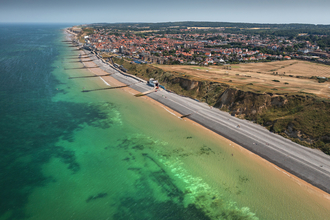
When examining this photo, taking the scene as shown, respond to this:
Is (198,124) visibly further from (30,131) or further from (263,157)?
(30,131)

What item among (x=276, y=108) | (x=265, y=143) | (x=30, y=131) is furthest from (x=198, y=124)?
(x=30, y=131)

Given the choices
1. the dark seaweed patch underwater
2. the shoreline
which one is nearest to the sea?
the dark seaweed patch underwater

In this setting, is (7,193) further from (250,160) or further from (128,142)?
(250,160)

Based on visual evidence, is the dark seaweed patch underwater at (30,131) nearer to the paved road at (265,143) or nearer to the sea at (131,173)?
the sea at (131,173)

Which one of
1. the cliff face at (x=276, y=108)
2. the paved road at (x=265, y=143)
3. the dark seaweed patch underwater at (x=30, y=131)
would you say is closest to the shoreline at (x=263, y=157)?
the paved road at (x=265, y=143)

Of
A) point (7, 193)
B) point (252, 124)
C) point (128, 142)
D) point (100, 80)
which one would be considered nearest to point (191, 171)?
point (128, 142)

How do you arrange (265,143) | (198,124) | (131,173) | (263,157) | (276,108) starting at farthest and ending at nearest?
(198,124) < (276,108) < (265,143) < (263,157) < (131,173)

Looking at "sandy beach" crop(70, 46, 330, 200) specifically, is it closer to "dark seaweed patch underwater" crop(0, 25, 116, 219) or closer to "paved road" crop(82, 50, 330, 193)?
"paved road" crop(82, 50, 330, 193)
